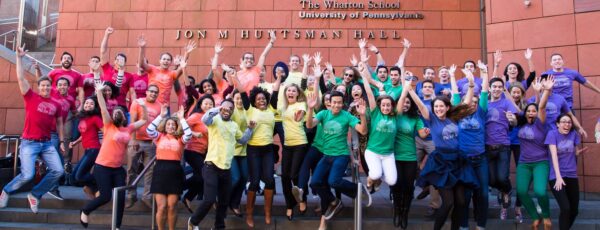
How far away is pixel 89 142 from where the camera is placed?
6.53 meters

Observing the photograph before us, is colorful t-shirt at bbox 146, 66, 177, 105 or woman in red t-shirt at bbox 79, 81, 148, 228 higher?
colorful t-shirt at bbox 146, 66, 177, 105

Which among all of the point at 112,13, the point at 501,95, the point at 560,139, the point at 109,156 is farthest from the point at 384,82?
the point at 112,13

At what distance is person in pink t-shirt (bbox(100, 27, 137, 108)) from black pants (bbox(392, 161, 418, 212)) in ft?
15.9

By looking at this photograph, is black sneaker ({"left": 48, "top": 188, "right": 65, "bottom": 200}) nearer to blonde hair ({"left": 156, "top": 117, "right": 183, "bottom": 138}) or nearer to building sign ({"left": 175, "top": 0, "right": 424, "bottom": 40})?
blonde hair ({"left": 156, "top": 117, "right": 183, "bottom": 138})

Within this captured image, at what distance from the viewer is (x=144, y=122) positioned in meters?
6.24

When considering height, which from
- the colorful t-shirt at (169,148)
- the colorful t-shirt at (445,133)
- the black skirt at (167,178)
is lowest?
the black skirt at (167,178)

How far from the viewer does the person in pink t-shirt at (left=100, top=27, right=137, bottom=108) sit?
7.46 meters

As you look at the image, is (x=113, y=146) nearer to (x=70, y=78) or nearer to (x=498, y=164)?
(x=70, y=78)

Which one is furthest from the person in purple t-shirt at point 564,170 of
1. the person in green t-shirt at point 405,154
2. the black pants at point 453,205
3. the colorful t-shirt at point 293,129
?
the colorful t-shirt at point 293,129

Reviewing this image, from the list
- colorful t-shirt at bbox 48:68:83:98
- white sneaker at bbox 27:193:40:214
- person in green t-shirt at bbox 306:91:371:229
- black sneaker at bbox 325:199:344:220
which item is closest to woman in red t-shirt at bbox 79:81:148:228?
white sneaker at bbox 27:193:40:214

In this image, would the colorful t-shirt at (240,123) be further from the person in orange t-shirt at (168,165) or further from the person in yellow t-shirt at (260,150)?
the person in orange t-shirt at (168,165)

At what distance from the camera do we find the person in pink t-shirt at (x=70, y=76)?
759 cm

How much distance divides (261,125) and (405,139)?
80.8 inches

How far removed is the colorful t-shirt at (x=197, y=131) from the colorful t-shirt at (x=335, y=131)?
170cm
